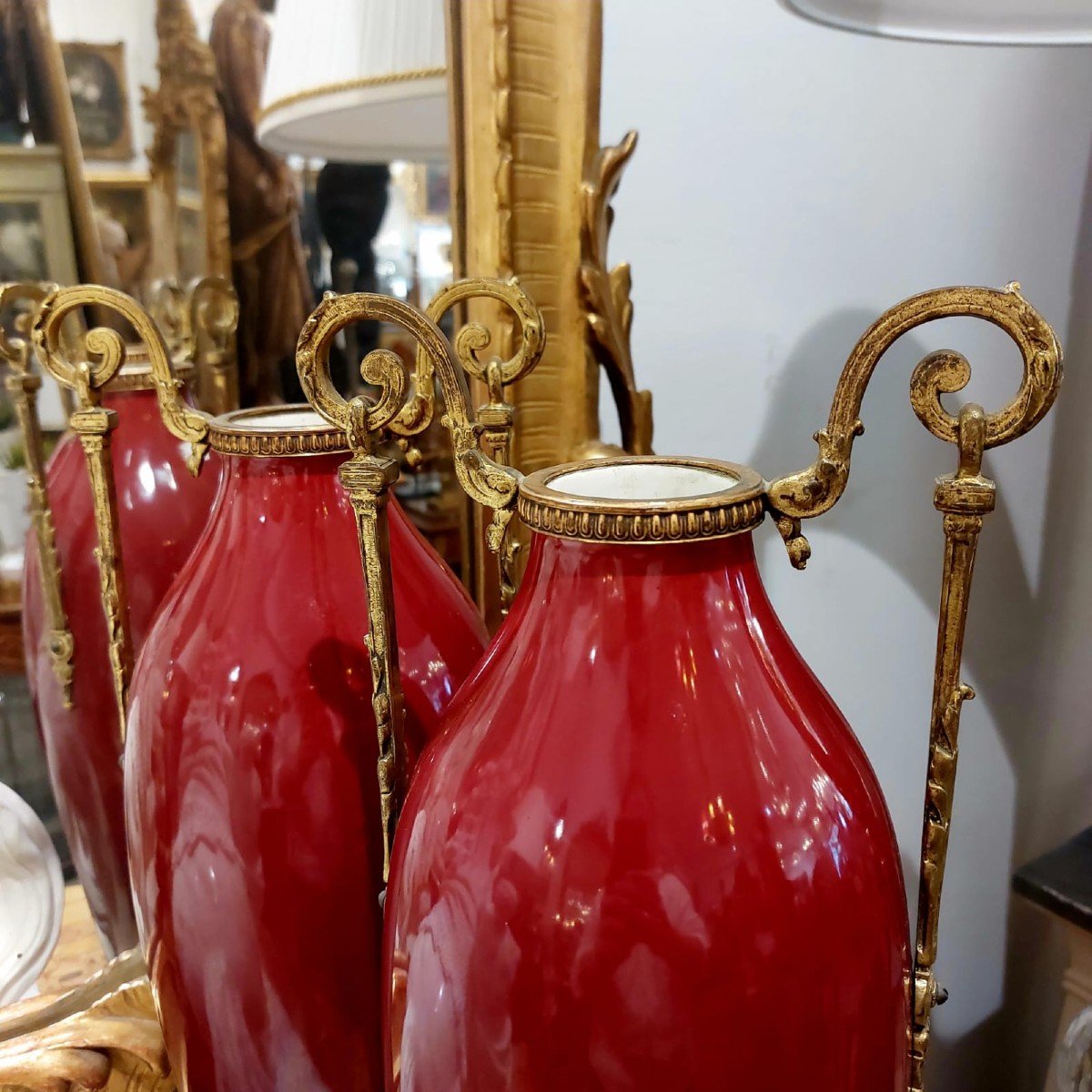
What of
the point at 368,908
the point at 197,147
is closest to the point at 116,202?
the point at 197,147

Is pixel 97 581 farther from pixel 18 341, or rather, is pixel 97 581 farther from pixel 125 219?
pixel 125 219

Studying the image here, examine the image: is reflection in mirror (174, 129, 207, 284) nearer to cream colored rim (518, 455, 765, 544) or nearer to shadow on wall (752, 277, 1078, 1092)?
shadow on wall (752, 277, 1078, 1092)

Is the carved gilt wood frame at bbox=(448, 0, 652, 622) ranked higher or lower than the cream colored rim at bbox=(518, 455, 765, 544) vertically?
higher

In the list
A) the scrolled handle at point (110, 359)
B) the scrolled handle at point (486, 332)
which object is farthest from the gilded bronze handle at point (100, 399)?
the scrolled handle at point (486, 332)

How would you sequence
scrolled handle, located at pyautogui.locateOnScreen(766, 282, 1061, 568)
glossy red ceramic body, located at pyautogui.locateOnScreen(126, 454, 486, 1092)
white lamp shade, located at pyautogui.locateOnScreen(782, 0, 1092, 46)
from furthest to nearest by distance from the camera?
white lamp shade, located at pyautogui.locateOnScreen(782, 0, 1092, 46) → glossy red ceramic body, located at pyautogui.locateOnScreen(126, 454, 486, 1092) → scrolled handle, located at pyautogui.locateOnScreen(766, 282, 1061, 568)

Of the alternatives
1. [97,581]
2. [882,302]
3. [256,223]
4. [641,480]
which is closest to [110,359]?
[97,581]

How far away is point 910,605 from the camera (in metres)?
0.79

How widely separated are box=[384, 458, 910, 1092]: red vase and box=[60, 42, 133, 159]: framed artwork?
679 millimetres

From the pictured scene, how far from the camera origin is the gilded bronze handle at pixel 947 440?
0.83 ft

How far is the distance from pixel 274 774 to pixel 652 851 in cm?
16

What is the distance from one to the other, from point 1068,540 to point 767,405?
0.93 feet

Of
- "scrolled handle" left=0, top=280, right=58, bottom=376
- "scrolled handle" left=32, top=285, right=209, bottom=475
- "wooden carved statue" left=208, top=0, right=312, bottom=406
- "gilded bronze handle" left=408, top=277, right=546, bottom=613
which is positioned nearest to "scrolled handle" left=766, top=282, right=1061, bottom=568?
"gilded bronze handle" left=408, top=277, right=546, bottom=613

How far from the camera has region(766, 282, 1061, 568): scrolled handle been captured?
25 cm

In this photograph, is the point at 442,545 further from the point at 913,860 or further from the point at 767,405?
the point at 913,860
